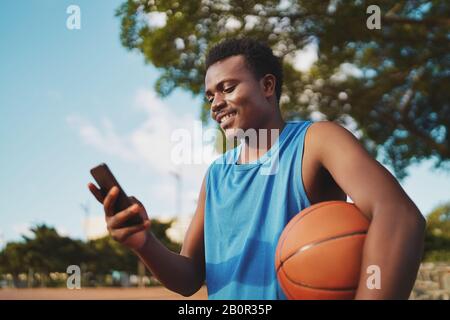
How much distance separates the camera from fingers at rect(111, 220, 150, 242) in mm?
1853

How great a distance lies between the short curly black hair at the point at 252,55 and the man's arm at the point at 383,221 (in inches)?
31.6

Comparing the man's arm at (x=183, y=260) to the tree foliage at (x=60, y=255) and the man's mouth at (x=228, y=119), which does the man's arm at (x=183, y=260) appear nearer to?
the man's mouth at (x=228, y=119)

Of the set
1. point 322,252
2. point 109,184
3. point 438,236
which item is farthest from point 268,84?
point 438,236

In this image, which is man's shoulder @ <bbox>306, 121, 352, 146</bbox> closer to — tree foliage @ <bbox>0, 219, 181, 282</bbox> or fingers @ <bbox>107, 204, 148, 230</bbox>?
fingers @ <bbox>107, 204, 148, 230</bbox>

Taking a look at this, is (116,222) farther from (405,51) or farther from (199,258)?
(405,51)

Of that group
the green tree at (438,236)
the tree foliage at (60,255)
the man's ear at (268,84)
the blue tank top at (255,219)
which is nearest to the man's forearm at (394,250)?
the blue tank top at (255,219)

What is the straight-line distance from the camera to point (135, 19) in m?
10.0

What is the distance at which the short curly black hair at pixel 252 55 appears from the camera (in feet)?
8.27

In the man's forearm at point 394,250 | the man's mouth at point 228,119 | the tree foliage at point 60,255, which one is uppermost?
the man's mouth at point 228,119

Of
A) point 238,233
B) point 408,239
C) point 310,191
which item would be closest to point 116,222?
point 238,233

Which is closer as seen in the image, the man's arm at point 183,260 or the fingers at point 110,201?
the fingers at point 110,201

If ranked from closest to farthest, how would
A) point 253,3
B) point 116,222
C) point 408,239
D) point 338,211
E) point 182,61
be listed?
point 408,239, point 116,222, point 338,211, point 253,3, point 182,61

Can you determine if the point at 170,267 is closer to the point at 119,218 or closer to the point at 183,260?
the point at 183,260

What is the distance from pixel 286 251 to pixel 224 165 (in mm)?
676
